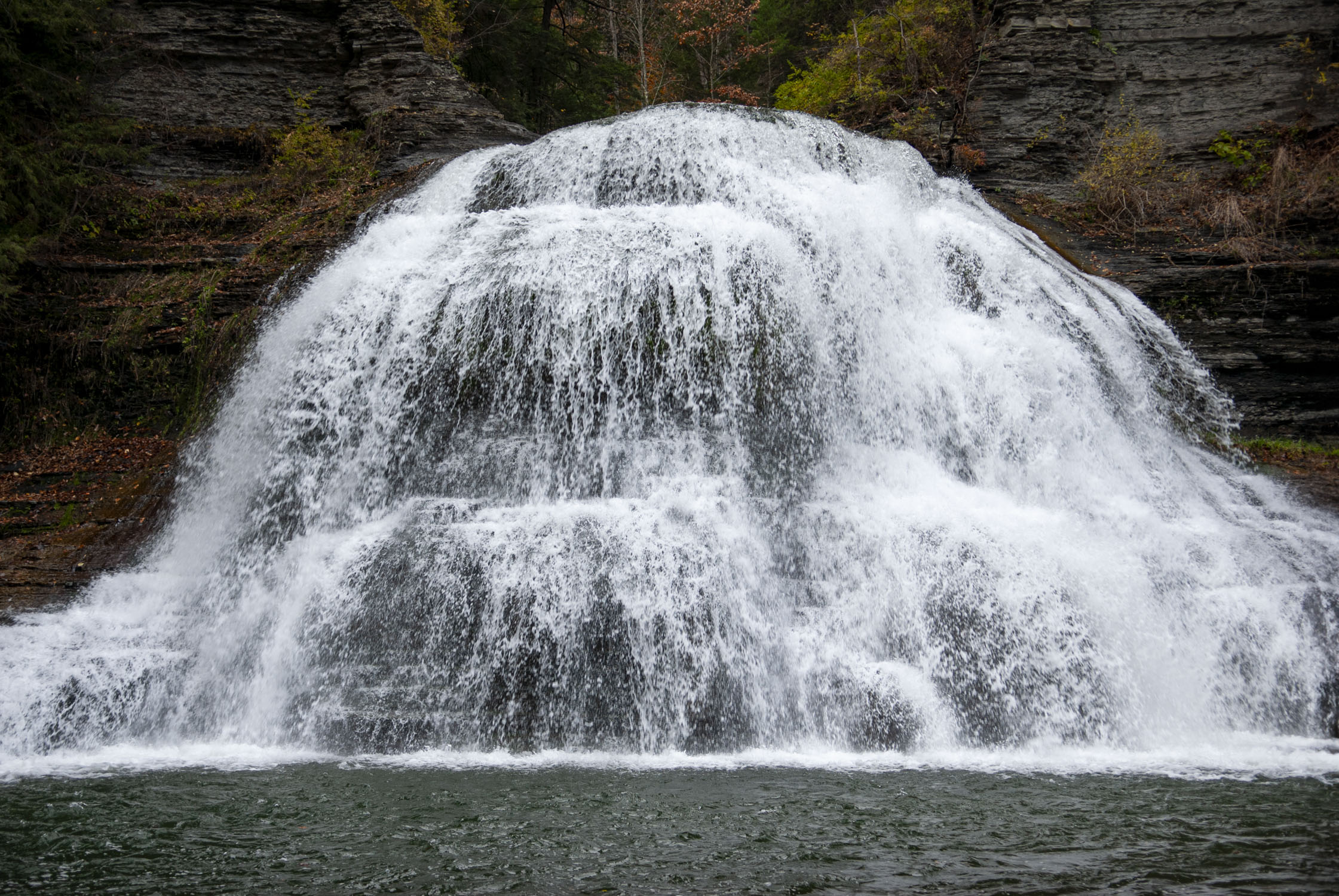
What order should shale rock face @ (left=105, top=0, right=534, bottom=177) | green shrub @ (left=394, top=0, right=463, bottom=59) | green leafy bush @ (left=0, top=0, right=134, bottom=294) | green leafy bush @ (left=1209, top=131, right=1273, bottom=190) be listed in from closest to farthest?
green leafy bush @ (left=0, top=0, right=134, bottom=294)
green leafy bush @ (left=1209, top=131, right=1273, bottom=190)
shale rock face @ (left=105, top=0, right=534, bottom=177)
green shrub @ (left=394, top=0, right=463, bottom=59)

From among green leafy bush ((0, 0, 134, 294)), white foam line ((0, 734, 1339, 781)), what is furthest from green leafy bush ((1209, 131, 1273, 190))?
green leafy bush ((0, 0, 134, 294))

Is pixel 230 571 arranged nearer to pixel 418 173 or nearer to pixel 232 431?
pixel 232 431

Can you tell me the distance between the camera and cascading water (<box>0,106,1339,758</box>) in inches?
236

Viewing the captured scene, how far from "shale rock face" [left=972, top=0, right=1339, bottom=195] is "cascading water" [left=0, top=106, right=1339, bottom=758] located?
409cm

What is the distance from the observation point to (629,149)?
1086 cm

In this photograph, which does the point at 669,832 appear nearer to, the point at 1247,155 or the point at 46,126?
the point at 46,126

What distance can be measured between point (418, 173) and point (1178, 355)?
9.92m

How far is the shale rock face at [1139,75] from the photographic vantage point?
12383mm

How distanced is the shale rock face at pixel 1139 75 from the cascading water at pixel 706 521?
4086mm

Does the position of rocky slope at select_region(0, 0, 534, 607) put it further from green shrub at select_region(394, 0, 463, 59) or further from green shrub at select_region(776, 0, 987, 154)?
green shrub at select_region(776, 0, 987, 154)

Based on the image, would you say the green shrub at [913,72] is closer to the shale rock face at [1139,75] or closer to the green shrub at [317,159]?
the shale rock face at [1139,75]

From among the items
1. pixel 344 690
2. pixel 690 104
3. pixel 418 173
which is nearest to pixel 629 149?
pixel 690 104

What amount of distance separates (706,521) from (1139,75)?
449 inches

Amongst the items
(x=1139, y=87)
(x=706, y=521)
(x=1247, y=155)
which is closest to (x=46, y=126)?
(x=706, y=521)
